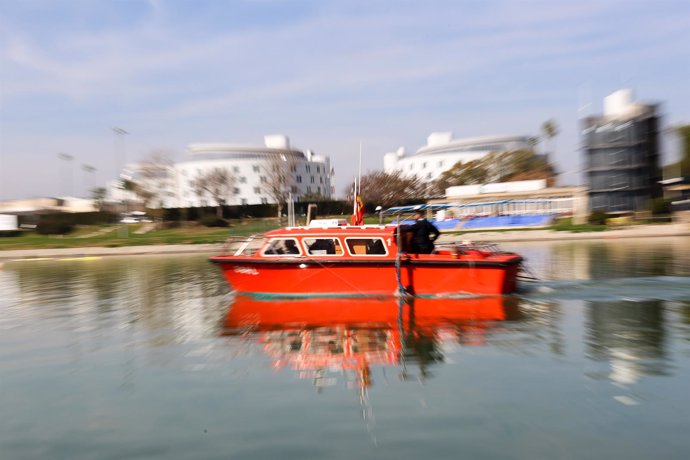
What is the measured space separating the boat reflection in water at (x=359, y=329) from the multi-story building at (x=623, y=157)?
48160 mm

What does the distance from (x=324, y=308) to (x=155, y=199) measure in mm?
64940

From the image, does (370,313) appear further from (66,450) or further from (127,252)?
(127,252)

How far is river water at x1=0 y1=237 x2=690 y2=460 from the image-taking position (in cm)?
663

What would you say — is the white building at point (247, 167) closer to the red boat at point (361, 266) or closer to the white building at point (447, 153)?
the white building at point (447, 153)

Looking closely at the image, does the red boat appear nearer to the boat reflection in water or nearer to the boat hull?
the boat hull

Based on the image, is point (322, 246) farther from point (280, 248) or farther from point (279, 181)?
point (279, 181)

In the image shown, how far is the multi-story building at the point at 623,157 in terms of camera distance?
189 ft

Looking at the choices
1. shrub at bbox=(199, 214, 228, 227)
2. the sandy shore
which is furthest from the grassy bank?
the sandy shore

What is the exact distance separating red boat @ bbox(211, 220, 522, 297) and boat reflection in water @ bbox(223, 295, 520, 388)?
287 millimetres

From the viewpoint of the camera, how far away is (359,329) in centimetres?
1223

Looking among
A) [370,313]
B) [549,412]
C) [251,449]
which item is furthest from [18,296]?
[549,412]

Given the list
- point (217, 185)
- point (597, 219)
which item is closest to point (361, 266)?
point (597, 219)

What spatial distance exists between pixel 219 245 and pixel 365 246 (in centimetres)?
2678

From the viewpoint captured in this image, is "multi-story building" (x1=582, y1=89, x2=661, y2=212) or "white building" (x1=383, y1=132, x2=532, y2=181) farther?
"white building" (x1=383, y1=132, x2=532, y2=181)
